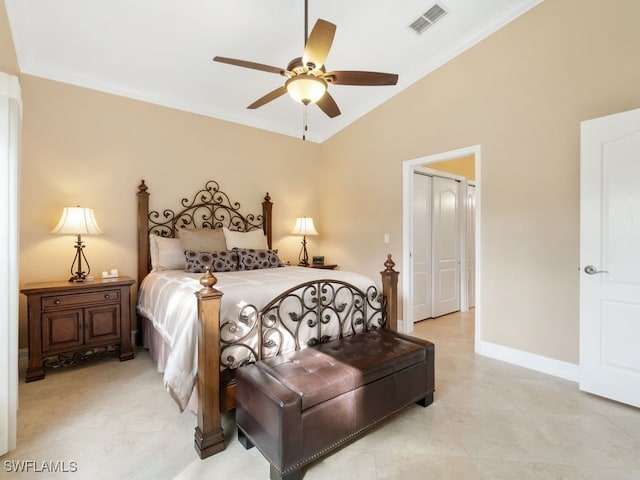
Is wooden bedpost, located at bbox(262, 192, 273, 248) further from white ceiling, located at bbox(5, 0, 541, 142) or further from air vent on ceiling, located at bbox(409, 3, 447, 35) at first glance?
air vent on ceiling, located at bbox(409, 3, 447, 35)

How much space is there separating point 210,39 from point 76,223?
2.14 meters

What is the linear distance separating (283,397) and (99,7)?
3.26 metres

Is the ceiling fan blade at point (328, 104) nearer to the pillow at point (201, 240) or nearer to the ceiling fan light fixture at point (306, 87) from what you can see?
the ceiling fan light fixture at point (306, 87)

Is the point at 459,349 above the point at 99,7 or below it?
below

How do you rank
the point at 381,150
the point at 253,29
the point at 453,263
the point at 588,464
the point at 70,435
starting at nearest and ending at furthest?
1. the point at 588,464
2. the point at 70,435
3. the point at 253,29
4. the point at 381,150
5. the point at 453,263

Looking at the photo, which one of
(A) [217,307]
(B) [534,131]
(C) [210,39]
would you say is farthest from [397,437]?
(C) [210,39]

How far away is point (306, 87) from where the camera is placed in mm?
2107

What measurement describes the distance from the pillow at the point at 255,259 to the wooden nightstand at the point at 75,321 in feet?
3.62

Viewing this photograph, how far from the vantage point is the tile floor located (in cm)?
163

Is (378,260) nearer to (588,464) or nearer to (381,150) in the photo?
(381,150)

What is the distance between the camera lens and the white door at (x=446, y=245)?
4664 millimetres

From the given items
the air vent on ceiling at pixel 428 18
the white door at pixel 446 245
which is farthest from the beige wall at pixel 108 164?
the white door at pixel 446 245

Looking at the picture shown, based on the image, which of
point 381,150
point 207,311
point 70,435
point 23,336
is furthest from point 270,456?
point 381,150

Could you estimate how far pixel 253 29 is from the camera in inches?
113
